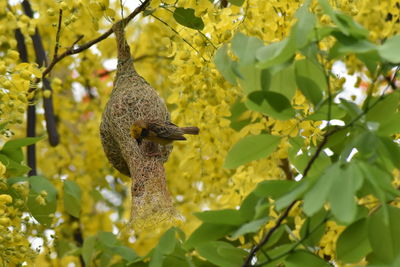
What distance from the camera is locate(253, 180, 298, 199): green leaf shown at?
4.73 feet

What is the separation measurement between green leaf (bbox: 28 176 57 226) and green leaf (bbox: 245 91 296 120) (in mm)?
791

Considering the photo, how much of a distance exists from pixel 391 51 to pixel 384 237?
0.34 meters

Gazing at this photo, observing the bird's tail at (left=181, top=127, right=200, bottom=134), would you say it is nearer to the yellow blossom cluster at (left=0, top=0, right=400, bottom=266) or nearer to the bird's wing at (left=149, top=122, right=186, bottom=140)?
the bird's wing at (left=149, top=122, right=186, bottom=140)

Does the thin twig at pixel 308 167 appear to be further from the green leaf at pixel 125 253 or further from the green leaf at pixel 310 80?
the green leaf at pixel 125 253

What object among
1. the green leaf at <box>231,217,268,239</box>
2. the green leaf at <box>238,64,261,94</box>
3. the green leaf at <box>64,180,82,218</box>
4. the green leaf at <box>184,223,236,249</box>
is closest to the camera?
the green leaf at <box>231,217,268,239</box>

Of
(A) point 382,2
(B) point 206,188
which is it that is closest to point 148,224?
(B) point 206,188

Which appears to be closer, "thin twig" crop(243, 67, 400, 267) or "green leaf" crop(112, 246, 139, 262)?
"thin twig" crop(243, 67, 400, 267)

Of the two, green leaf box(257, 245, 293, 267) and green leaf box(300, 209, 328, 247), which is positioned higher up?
green leaf box(300, 209, 328, 247)

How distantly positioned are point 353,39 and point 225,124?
4.50ft

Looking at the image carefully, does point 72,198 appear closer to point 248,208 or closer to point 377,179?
point 248,208

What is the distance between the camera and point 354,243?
1.48 metres

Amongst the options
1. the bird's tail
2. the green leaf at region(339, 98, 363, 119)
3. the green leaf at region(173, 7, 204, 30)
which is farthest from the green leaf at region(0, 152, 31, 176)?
the green leaf at region(339, 98, 363, 119)

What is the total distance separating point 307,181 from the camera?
50.6 inches

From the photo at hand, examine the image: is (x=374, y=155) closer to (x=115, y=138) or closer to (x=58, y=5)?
(x=115, y=138)
